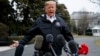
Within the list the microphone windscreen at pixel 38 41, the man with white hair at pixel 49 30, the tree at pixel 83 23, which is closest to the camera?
the microphone windscreen at pixel 38 41

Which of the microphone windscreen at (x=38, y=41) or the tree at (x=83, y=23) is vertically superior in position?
the microphone windscreen at (x=38, y=41)

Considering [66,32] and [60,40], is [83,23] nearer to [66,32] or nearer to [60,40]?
[66,32]

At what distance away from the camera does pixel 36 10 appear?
46.3 m

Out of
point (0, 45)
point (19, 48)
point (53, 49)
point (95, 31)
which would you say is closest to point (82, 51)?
point (53, 49)

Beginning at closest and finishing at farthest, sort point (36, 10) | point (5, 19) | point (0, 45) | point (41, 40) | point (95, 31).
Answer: point (41, 40), point (0, 45), point (5, 19), point (36, 10), point (95, 31)

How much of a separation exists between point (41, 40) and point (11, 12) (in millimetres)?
41248

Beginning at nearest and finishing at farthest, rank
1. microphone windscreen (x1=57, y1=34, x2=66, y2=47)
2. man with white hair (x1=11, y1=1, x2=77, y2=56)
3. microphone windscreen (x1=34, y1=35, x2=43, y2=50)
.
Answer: microphone windscreen (x1=57, y1=34, x2=66, y2=47) < microphone windscreen (x1=34, y1=35, x2=43, y2=50) < man with white hair (x1=11, y1=1, x2=77, y2=56)

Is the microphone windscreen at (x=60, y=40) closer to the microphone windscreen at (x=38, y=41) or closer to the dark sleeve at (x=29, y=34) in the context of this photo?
the microphone windscreen at (x=38, y=41)

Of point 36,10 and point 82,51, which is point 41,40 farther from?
point 36,10

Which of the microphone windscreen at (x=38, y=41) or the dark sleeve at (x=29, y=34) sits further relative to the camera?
the dark sleeve at (x=29, y=34)

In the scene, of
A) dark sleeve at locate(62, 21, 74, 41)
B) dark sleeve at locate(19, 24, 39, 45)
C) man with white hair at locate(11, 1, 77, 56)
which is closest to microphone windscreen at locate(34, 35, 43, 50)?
man with white hair at locate(11, 1, 77, 56)

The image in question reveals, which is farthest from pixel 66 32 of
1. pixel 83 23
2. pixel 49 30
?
pixel 83 23

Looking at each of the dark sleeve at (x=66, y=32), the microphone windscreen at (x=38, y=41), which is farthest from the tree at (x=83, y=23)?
the microphone windscreen at (x=38, y=41)

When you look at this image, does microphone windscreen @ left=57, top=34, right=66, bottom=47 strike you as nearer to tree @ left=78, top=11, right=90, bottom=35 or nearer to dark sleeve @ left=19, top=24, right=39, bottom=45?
dark sleeve @ left=19, top=24, right=39, bottom=45
